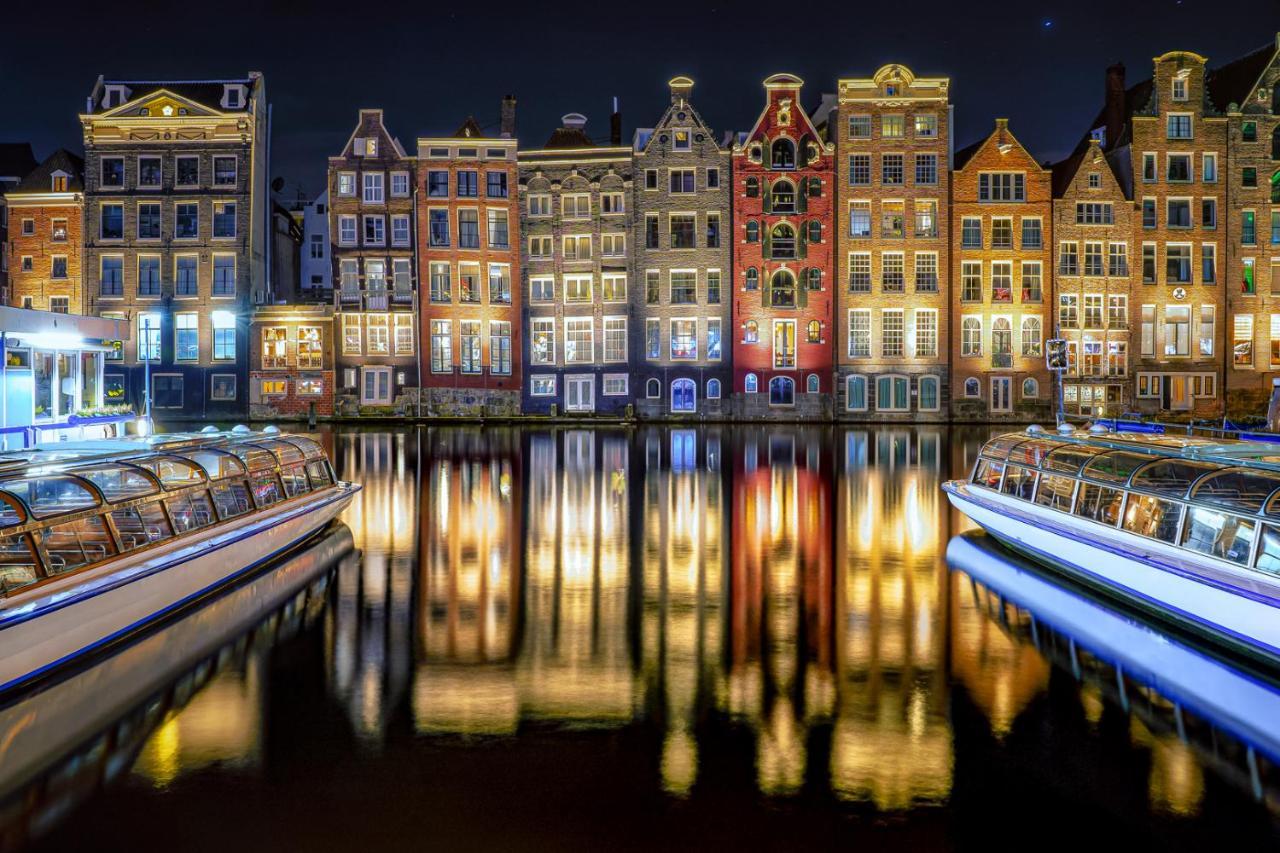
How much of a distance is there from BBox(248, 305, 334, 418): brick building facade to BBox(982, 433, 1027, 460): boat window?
4722 cm

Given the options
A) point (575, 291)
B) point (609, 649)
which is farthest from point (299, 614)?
point (575, 291)

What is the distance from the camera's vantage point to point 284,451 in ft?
53.4

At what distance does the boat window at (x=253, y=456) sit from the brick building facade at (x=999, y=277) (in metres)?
48.6

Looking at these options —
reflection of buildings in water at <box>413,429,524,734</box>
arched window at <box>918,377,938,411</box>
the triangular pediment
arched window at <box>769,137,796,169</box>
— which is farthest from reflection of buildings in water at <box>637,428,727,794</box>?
the triangular pediment

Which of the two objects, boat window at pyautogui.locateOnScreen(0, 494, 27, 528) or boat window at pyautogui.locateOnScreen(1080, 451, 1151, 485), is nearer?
boat window at pyautogui.locateOnScreen(0, 494, 27, 528)

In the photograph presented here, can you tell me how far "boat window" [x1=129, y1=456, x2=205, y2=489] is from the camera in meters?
12.4

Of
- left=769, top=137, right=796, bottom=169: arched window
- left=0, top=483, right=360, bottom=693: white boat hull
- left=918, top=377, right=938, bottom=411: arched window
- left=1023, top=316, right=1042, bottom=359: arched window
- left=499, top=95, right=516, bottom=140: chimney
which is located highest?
left=499, top=95, right=516, bottom=140: chimney

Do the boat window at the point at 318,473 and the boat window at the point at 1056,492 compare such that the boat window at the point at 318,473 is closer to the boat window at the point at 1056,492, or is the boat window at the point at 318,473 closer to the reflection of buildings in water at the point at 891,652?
the reflection of buildings in water at the point at 891,652

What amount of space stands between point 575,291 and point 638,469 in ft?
106

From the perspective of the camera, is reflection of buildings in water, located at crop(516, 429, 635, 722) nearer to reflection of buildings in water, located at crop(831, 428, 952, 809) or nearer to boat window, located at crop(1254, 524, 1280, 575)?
reflection of buildings in water, located at crop(831, 428, 952, 809)

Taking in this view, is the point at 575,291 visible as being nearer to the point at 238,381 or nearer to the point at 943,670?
the point at 238,381

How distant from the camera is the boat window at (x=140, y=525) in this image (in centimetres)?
1120

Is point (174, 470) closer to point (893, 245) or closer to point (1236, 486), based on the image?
point (1236, 486)

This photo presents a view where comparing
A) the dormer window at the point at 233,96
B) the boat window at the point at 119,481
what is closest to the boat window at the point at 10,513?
the boat window at the point at 119,481
